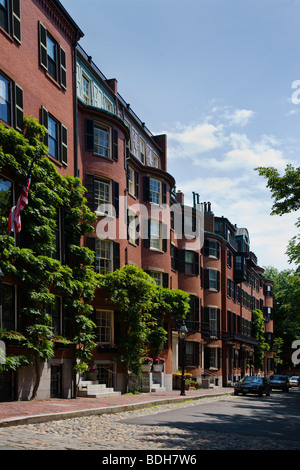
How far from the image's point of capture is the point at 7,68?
65.1ft

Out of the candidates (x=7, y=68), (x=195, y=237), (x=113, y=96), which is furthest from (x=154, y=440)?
(x=195, y=237)

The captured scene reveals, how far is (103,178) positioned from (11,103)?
8307mm

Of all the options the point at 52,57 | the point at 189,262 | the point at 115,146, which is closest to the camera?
the point at 52,57

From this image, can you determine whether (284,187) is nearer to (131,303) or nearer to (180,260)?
(131,303)

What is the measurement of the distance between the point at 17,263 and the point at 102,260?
338 inches

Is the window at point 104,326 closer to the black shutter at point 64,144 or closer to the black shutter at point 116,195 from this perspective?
the black shutter at point 116,195

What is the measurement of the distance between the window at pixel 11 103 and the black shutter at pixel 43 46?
2672mm

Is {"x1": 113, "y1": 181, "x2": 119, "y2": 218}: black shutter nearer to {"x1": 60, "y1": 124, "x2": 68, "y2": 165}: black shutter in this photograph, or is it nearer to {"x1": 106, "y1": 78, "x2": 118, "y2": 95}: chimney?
{"x1": 60, "y1": 124, "x2": 68, "y2": 165}: black shutter

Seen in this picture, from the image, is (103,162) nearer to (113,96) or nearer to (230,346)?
(113,96)

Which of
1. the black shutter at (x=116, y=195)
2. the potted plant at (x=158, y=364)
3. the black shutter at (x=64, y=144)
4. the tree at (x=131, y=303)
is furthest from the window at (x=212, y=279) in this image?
the black shutter at (x=64, y=144)

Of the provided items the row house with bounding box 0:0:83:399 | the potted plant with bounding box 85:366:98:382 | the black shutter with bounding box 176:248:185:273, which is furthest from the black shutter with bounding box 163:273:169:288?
the row house with bounding box 0:0:83:399

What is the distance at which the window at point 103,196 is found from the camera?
27172 mm

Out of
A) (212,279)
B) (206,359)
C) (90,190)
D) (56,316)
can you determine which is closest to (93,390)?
(56,316)

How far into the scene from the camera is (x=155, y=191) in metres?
34.8
